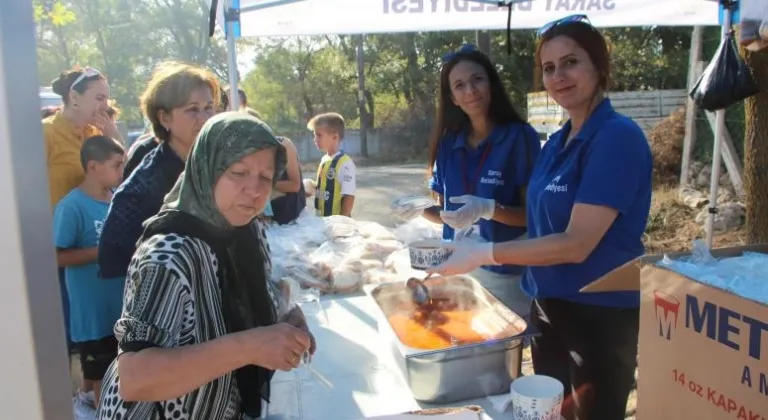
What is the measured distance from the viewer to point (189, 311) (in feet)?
3.42

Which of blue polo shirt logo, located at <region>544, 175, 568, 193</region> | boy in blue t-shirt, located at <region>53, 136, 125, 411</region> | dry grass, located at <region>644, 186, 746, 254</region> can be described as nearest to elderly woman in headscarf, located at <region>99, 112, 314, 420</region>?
blue polo shirt logo, located at <region>544, 175, 568, 193</region>

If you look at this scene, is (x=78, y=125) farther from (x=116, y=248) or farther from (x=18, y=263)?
(x=18, y=263)

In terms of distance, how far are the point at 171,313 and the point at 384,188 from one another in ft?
40.0

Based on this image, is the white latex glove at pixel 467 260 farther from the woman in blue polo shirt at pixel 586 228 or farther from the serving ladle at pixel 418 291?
the serving ladle at pixel 418 291

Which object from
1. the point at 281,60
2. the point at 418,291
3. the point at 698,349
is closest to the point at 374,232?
the point at 418,291

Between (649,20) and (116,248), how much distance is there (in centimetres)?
299

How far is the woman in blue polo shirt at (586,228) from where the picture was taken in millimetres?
1414

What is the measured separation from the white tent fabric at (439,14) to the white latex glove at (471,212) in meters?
1.34

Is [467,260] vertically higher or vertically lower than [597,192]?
lower

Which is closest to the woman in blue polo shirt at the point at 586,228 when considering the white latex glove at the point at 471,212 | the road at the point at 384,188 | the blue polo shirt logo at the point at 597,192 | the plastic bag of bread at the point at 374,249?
the blue polo shirt logo at the point at 597,192

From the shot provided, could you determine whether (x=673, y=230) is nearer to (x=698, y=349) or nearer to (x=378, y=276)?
(x=378, y=276)

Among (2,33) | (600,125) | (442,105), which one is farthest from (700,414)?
(442,105)

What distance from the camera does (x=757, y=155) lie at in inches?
143

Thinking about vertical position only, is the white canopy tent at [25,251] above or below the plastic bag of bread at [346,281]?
above
